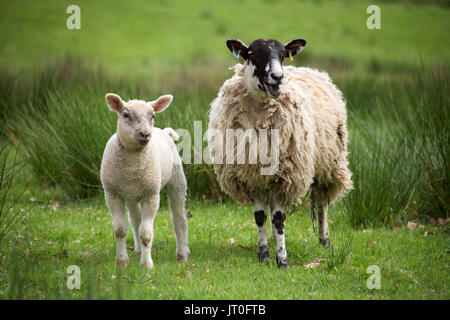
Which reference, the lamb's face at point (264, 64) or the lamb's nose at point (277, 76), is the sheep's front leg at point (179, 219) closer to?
the lamb's face at point (264, 64)

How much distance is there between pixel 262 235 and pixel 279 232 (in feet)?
0.89

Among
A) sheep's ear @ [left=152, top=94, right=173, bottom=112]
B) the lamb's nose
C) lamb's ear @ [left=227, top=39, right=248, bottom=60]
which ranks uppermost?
lamb's ear @ [left=227, top=39, right=248, bottom=60]

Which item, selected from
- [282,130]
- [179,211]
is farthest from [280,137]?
[179,211]

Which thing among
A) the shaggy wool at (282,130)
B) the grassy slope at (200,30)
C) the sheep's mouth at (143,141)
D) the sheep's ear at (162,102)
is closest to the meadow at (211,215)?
the shaggy wool at (282,130)

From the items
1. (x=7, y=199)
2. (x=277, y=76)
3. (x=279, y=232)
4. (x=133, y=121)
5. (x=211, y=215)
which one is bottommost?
(x=211, y=215)

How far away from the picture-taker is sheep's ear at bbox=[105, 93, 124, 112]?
5.18m

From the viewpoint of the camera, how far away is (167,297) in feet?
15.8

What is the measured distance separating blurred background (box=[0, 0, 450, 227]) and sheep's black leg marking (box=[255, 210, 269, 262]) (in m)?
1.70

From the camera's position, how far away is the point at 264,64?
17.6 feet

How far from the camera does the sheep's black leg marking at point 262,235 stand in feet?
19.5

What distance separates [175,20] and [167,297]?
84.9 feet

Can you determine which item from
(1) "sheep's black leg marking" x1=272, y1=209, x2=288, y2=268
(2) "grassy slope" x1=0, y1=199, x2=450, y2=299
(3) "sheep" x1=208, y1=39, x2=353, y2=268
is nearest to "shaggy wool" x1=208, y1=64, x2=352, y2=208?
(3) "sheep" x1=208, y1=39, x2=353, y2=268

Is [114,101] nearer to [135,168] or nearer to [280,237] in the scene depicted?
[135,168]

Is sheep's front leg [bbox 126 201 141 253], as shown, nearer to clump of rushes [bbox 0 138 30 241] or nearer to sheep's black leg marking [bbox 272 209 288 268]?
clump of rushes [bbox 0 138 30 241]
